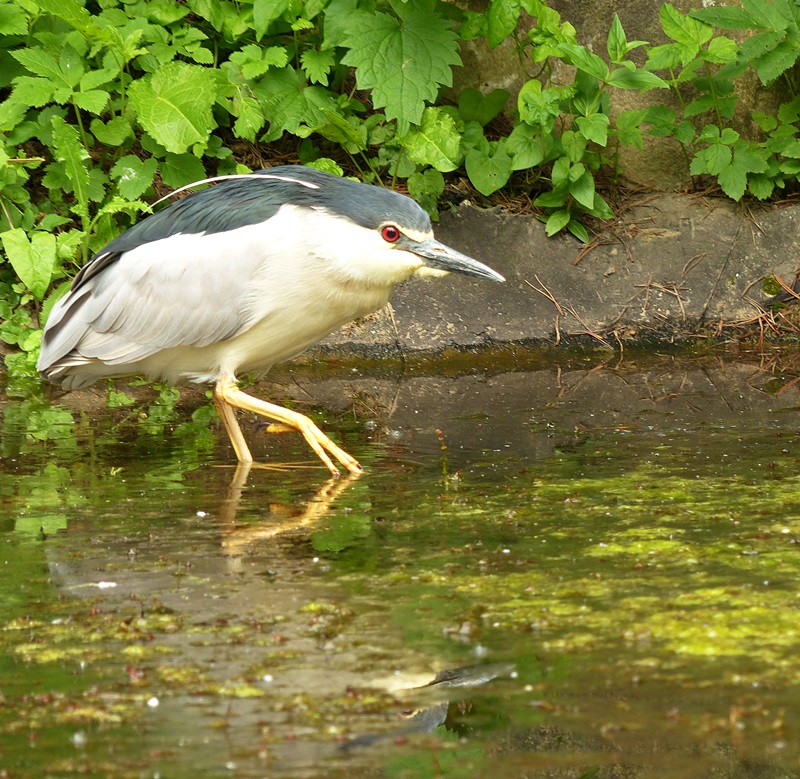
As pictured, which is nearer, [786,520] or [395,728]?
[395,728]

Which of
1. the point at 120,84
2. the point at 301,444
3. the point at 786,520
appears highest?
the point at 120,84

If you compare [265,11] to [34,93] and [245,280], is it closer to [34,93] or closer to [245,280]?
[34,93]

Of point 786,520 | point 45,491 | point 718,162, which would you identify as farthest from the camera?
point 718,162

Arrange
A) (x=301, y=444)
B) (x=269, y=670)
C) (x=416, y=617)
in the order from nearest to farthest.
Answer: (x=269, y=670), (x=416, y=617), (x=301, y=444)

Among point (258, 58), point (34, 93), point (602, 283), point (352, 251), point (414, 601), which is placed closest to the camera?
point (414, 601)

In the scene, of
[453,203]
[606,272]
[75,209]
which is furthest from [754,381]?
[75,209]

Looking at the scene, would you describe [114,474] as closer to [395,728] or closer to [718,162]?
[395,728]

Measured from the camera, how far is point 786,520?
12.9 ft

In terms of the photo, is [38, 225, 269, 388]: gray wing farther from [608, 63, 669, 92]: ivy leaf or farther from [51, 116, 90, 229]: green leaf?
[608, 63, 669, 92]: ivy leaf

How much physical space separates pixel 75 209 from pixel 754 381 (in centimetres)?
395

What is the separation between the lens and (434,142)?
7.15m

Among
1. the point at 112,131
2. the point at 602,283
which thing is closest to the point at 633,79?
the point at 602,283

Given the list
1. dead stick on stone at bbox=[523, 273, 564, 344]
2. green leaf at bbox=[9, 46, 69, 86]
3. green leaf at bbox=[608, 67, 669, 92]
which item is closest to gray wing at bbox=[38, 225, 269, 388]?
green leaf at bbox=[9, 46, 69, 86]

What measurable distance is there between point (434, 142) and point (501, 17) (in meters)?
0.81
